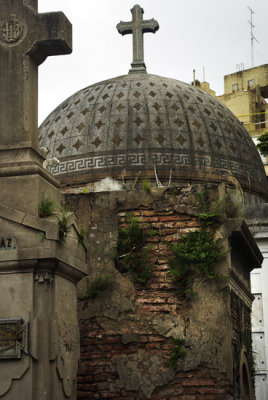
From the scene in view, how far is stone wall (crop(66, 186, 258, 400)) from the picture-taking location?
9.27 metres

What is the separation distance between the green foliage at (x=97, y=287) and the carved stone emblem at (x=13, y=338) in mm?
2524

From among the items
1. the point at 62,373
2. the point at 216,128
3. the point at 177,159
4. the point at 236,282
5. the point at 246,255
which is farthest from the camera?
the point at 216,128

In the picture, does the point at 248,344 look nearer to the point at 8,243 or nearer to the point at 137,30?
the point at 8,243

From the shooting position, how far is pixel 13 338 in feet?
23.5

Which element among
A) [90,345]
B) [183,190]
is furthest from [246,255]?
[90,345]

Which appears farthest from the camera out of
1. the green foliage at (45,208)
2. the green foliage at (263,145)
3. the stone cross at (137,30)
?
the green foliage at (263,145)

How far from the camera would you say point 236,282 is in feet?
34.9

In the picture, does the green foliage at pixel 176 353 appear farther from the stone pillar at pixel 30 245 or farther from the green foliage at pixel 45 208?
the green foliage at pixel 45 208

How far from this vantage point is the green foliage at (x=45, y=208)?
25.0ft

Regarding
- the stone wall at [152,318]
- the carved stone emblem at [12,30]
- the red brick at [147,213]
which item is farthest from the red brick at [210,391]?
the carved stone emblem at [12,30]

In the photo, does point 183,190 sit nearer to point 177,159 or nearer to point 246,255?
point 246,255

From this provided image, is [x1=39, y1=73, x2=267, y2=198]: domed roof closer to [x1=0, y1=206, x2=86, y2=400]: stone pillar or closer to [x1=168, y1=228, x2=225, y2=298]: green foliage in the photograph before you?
[x1=168, y1=228, x2=225, y2=298]: green foliage

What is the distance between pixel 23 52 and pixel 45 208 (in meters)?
1.77

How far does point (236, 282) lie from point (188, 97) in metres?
7.40
